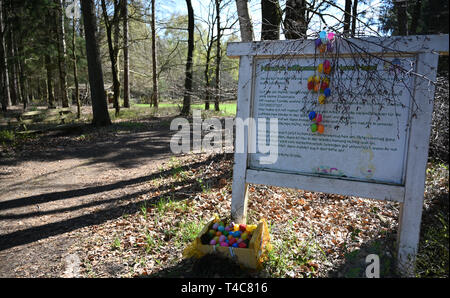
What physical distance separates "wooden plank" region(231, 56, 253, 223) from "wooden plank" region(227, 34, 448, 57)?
14 centimetres

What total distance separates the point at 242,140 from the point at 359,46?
5.28 ft

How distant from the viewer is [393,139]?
2.93 m

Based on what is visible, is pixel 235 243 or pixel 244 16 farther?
pixel 244 16

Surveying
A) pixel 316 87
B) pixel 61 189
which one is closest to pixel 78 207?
pixel 61 189

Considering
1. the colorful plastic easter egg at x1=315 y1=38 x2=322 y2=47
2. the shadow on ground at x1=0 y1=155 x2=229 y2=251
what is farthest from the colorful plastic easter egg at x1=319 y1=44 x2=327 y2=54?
the shadow on ground at x1=0 y1=155 x2=229 y2=251

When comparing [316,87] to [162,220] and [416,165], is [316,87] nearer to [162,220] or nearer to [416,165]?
[416,165]

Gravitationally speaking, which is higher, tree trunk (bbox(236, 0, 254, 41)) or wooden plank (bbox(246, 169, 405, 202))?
tree trunk (bbox(236, 0, 254, 41))

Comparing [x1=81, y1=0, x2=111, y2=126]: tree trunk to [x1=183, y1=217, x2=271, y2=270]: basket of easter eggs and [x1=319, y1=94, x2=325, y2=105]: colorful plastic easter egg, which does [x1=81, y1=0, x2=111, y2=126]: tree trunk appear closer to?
[x1=183, y1=217, x2=271, y2=270]: basket of easter eggs

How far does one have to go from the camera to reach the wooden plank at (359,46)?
2727mm

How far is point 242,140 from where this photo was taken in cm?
356

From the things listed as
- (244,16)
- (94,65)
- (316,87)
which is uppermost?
(244,16)

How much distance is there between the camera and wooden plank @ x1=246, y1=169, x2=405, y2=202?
293 centimetres
